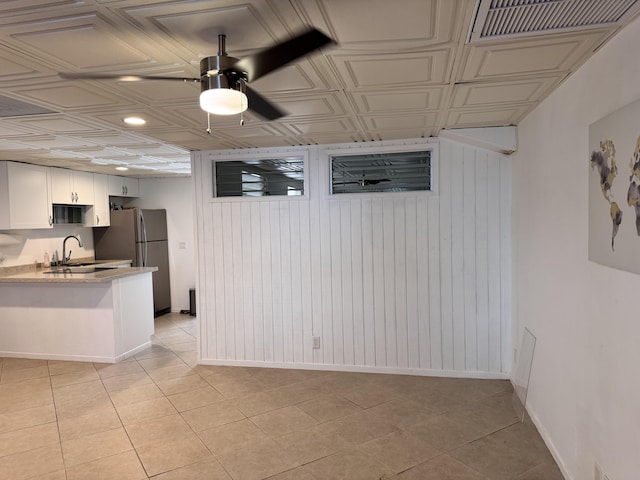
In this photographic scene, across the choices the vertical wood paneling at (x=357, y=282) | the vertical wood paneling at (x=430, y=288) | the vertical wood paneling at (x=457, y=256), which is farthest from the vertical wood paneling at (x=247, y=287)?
the vertical wood paneling at (x=457, y=256)

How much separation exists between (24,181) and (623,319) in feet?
19.7

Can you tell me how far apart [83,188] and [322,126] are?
165 inches

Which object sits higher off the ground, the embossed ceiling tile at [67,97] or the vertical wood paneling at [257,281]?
the embossed ceiling tile at [67,97]

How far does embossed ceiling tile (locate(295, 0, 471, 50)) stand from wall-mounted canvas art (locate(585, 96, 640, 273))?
2.68 ft

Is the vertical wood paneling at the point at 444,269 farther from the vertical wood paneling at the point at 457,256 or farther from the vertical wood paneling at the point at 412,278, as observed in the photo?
the vertical wood paneling at the point at 412,278

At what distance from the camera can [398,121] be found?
10.7ft

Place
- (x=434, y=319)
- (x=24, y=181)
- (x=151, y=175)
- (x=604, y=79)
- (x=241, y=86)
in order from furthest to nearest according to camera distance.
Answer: (x=151, y=175)
(x=24, y=181)
(x=434, y=319)
(x=604, y=79)
(x=241, y=86)

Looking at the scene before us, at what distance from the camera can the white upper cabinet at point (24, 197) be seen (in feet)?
15.6

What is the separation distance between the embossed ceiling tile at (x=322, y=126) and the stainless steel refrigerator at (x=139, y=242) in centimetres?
384

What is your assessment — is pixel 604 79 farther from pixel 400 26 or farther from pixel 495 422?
pixel 495 422

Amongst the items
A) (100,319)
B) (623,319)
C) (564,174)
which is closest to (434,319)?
(564,174)

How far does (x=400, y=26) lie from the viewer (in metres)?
1.69

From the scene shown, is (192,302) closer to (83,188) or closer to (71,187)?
(83,188)

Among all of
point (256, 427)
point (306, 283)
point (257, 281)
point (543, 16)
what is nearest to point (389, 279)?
point (306, 283)
